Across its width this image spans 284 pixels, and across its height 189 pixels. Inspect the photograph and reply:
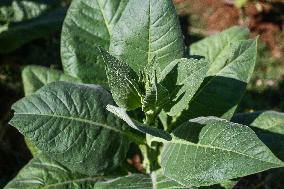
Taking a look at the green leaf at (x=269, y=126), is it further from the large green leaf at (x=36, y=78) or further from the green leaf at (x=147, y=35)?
the large green leaf at (x=36, y=78)

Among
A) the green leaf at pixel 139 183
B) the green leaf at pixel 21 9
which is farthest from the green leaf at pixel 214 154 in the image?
the green leaf at pixel 21 9

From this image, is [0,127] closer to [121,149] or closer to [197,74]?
[121,149]

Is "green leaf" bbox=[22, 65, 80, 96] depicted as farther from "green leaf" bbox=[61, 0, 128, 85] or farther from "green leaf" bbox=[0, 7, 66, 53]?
"green leaf" bbox=[0, 7, 66, 53]

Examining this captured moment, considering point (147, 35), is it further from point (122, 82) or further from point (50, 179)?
point (50, 179)

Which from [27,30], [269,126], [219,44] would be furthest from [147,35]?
[27,30]

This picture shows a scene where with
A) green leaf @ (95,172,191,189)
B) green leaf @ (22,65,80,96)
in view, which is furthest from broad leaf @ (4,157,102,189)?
green leaf @ (22,65,80,96)
